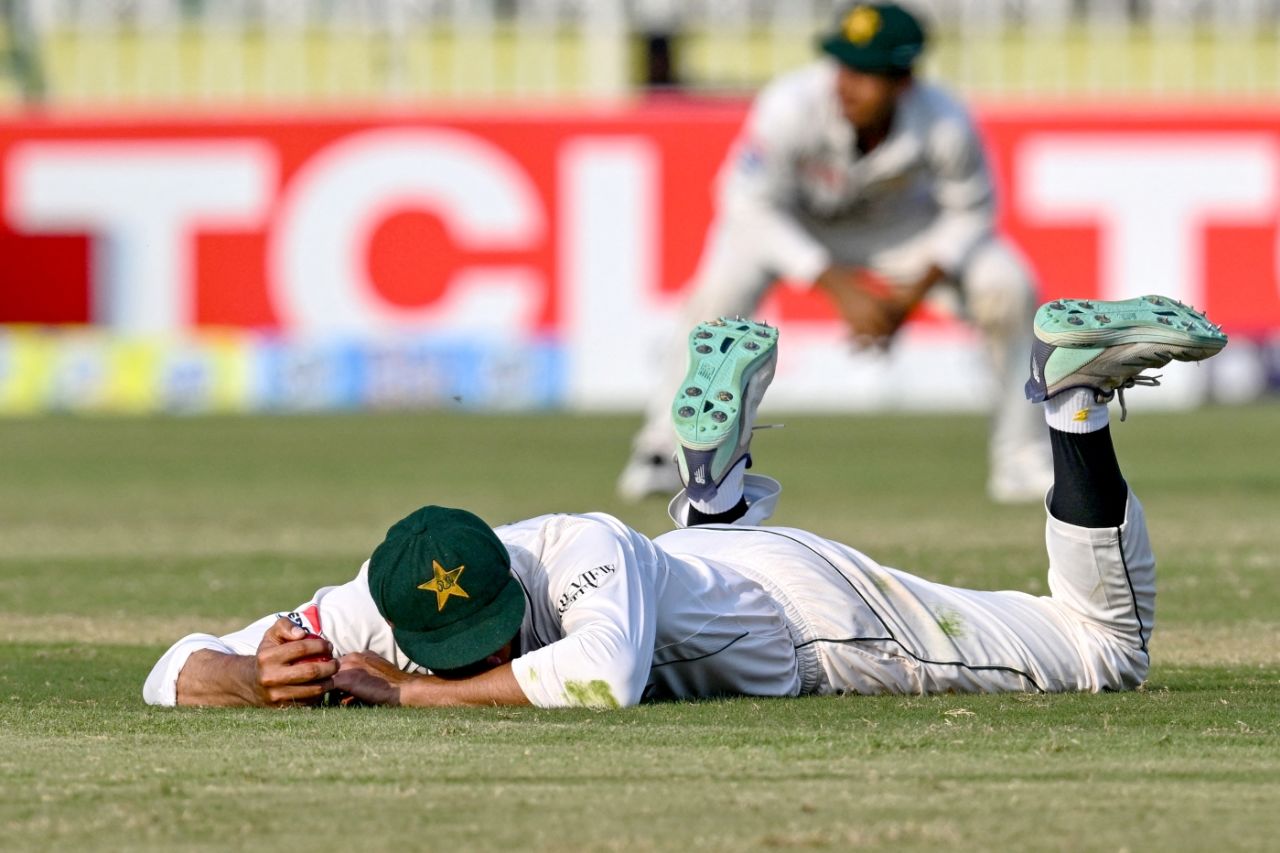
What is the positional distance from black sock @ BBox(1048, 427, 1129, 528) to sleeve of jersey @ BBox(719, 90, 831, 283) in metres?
5.02

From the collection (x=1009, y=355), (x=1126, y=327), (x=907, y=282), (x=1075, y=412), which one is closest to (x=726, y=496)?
(x=1075, y=412)

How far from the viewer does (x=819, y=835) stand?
3.27 m

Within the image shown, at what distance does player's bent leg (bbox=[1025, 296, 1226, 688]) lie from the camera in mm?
4828

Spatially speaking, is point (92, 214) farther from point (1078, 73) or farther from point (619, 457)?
point (1078, 73)

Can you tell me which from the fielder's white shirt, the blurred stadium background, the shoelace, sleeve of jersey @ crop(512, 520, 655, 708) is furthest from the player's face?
the blurred stadium background

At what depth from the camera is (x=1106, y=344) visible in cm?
492

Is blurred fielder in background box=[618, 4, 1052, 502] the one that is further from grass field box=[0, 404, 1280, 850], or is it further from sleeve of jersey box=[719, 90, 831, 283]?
grass field box=[0, 404, 1280, 850]

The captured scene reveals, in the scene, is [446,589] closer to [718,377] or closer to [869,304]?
[718,377]

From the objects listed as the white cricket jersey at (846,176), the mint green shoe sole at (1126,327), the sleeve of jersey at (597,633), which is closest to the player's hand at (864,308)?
the white cricket jersey at (846,176)

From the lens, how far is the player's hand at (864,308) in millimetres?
9273

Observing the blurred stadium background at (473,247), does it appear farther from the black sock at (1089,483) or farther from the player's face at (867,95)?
the black sock at (1089,483)

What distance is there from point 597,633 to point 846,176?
6087mm

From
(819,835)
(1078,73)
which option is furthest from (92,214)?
(819,835)

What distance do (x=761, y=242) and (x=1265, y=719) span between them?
584 centimetres
